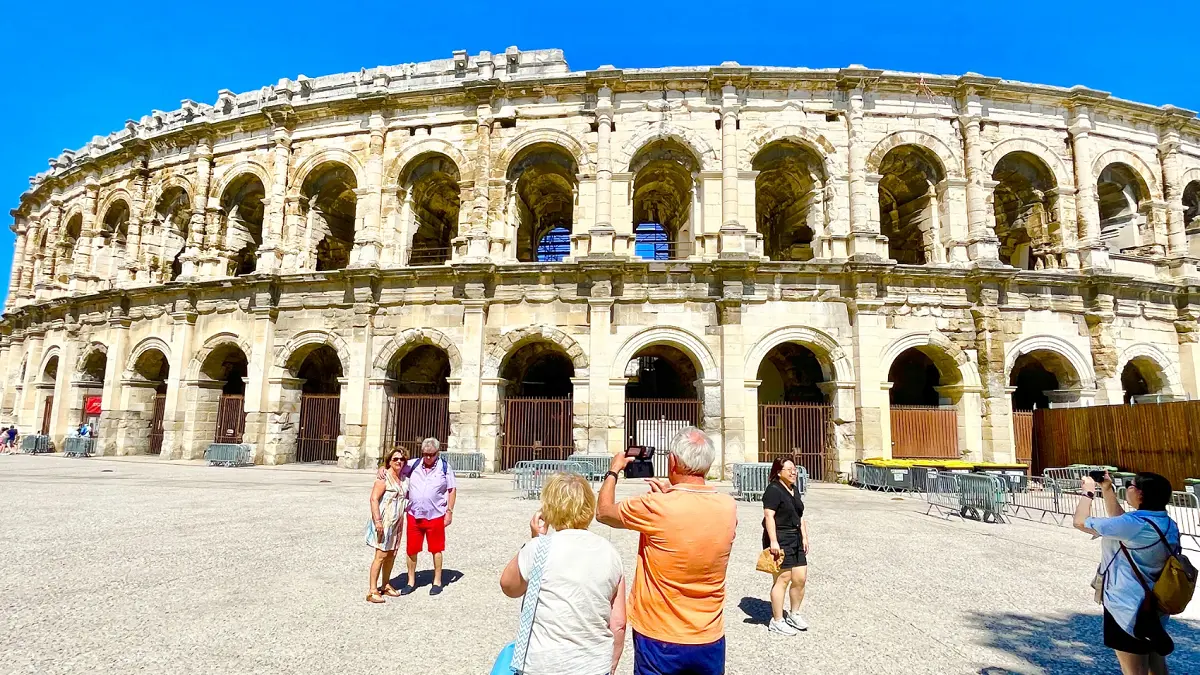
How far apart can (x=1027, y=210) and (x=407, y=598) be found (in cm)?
1906

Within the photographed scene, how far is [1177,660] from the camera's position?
3.99 metres

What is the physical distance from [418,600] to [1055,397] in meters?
16.9

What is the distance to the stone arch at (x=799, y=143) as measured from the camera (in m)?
15.3

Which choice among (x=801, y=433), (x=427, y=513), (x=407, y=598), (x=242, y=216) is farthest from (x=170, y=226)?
(x=801, y=433)

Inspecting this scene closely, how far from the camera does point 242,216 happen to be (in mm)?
18859

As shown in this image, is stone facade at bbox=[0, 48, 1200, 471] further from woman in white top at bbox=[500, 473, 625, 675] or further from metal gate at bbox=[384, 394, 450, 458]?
woman in white top at bbox=[500, 473, 625, 675]

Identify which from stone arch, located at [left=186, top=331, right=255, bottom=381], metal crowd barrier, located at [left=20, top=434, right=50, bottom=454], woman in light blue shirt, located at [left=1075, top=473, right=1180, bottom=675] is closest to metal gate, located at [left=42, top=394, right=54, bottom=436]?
metal crowd barrier, located at [left=20, top=434, right=50, bottom=454]

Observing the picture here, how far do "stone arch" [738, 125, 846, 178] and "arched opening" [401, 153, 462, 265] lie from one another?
26.4ft

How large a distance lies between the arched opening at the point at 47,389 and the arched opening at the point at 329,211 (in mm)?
10772

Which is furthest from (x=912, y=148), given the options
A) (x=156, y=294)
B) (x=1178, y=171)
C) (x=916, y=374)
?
(x=156, y=294)

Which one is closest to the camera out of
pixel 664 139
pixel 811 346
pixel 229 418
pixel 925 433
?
pixel 925 433

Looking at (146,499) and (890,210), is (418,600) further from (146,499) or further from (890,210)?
(890,210)

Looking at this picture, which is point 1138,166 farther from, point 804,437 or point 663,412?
point 663,412

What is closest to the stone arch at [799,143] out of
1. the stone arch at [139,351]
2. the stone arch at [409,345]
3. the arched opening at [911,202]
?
the arched opening at [911,202]
